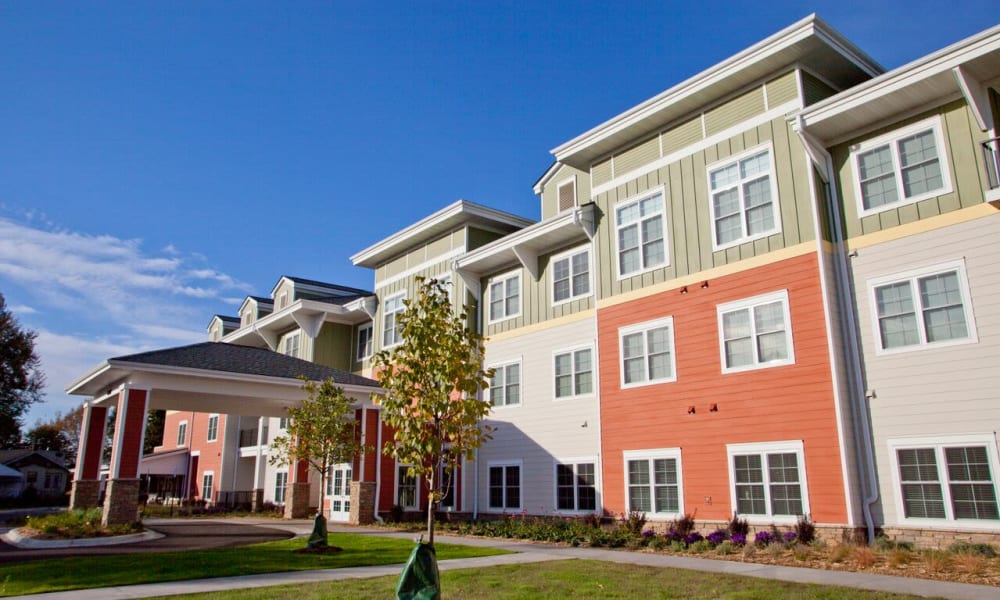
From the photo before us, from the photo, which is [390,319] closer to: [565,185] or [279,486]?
[565,185]

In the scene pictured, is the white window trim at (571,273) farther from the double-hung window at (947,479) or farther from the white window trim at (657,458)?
the double-hung window at (947,479)

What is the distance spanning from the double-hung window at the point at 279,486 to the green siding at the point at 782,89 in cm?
2684

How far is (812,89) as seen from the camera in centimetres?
1647

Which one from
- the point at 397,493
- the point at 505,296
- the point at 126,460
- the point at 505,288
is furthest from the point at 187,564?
the point at 505,288

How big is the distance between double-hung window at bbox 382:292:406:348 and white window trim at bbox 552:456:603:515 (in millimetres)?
10385

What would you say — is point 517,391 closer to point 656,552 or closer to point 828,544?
point 656,552

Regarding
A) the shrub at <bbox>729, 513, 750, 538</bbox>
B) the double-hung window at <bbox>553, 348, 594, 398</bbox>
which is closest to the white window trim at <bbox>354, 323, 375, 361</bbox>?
the double-hung window at <bbox>553, 348, 594, 398</bbox>

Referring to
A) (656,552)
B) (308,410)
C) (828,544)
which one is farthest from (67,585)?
(828,544)

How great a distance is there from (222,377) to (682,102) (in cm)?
1613

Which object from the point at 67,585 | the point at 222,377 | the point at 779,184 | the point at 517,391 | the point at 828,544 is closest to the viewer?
the point at 67,585

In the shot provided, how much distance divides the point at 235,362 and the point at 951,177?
2108 centimetres

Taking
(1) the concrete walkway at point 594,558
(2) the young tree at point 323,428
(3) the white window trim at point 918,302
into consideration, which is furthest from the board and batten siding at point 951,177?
(2) the young tree at point 323,428

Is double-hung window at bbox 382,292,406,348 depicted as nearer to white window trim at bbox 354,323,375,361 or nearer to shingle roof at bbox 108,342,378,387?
white window trim at bbox 354,323,375,361

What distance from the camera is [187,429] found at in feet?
142
